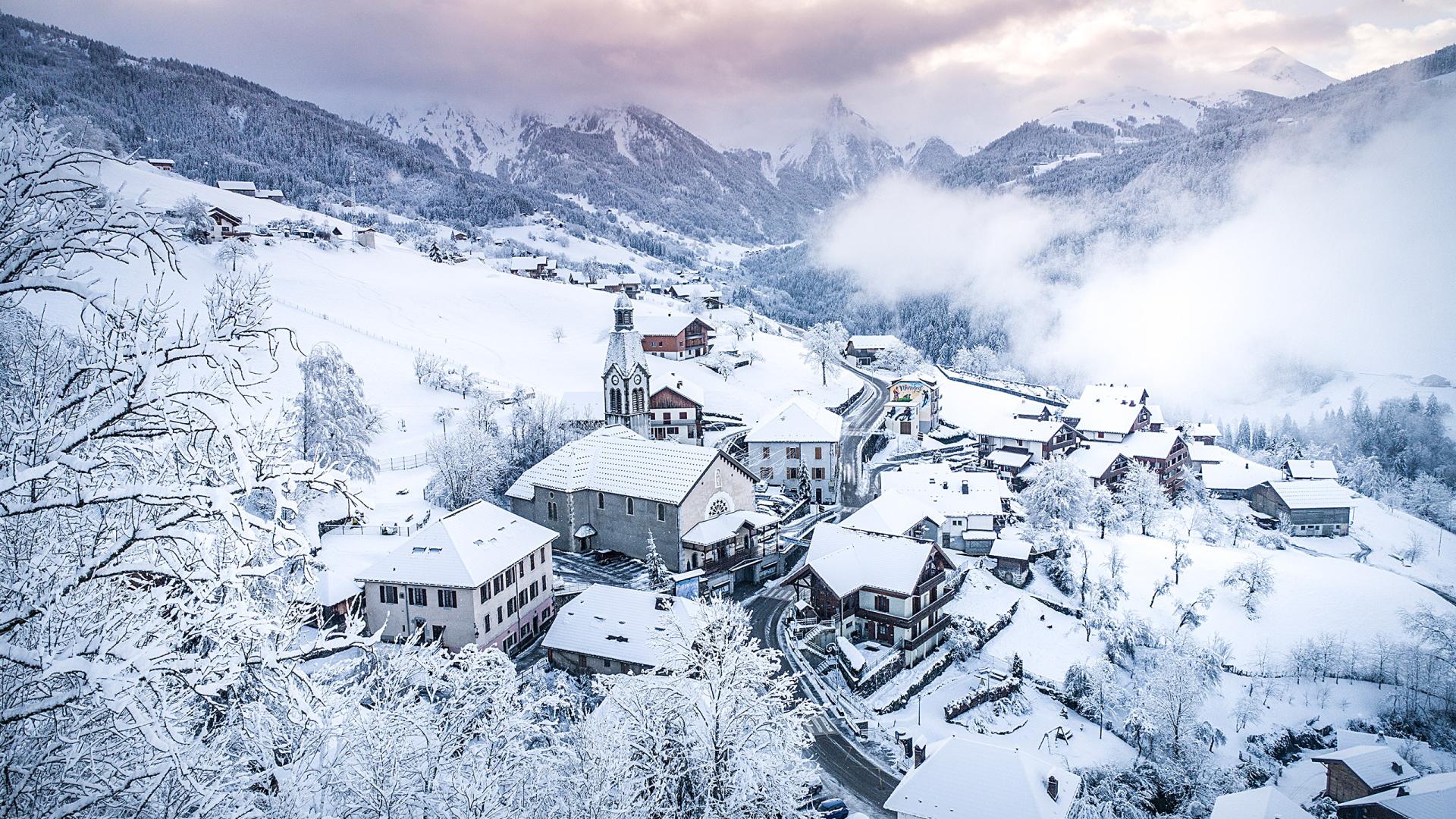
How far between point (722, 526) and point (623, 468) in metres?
6.63

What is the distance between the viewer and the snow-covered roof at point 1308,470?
73875mm

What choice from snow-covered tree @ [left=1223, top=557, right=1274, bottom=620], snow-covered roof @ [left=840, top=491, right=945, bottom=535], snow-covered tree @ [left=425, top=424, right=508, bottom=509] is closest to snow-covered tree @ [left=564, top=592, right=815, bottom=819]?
snow-covered roof @ [left=840, top=491, right=945, bottom=535]

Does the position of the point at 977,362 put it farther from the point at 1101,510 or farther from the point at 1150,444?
the point at 1101,510

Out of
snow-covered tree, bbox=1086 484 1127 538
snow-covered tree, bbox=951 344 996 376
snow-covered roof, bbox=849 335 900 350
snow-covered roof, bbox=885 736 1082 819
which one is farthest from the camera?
snow-covered tree, bbox=951 344 996 376

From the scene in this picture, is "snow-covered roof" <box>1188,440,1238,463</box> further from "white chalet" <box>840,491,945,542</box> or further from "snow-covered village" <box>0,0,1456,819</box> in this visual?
"white chalet" <box>840,491,945,542</box>

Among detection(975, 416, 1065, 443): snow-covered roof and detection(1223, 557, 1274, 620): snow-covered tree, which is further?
detection(975, 416, 1065, 443): snow-covered roof

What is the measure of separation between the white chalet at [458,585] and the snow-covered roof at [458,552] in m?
0.03

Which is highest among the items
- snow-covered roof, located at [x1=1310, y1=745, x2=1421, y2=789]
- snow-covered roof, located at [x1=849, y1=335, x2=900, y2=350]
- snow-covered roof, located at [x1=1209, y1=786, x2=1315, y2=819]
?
snow-covered roof, located at [x1=849, y1=335, x2=900, y2=350]

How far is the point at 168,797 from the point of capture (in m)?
6.30

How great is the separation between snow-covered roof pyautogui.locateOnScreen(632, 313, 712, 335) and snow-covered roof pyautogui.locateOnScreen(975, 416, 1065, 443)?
34651mm

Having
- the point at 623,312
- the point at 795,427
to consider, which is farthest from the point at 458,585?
the point at 795,427

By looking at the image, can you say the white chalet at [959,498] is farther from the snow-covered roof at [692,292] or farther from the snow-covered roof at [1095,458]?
the snow-covered roof at [692,292]

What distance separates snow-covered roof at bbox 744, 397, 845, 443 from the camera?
187 feet

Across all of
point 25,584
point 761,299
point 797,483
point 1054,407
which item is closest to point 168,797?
point 25,584
